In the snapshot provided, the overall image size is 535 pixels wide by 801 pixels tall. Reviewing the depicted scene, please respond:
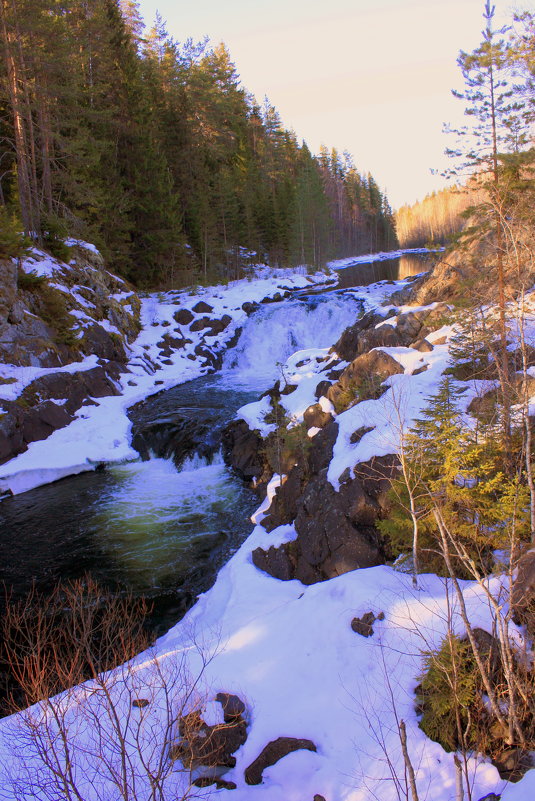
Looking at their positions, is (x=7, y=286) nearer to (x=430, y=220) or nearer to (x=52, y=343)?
(x=52, y=343)

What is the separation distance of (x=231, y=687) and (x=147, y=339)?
2343 cm

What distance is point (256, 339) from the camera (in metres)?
31.2

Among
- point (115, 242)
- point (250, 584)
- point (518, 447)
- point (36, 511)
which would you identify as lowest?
point (250, 584)

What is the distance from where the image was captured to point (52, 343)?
774 inches

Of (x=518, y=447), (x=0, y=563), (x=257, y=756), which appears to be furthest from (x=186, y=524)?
(x=518, y=447)

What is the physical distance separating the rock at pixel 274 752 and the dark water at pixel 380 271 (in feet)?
131

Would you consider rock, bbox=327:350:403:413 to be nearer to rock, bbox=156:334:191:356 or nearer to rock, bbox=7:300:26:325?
rock, bbox=7:300:26:325

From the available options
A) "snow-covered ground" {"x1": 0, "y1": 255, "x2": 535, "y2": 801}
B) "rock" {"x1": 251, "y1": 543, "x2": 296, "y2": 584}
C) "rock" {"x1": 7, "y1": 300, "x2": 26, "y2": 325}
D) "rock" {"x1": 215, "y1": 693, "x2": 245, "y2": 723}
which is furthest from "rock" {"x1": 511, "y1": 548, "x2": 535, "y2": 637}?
"rock" {"x1": 7, "y1": 300, "x2": 26, "y2": 325}

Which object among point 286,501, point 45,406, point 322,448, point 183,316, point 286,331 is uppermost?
point 183,316

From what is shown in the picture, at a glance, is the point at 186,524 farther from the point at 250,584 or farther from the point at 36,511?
the point at 36,511

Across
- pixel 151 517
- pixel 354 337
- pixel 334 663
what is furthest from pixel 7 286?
pixel 334 663

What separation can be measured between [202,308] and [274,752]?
94.1ft

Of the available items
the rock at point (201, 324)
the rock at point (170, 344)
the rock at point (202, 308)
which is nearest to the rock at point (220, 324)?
the rock at point (201, 324)

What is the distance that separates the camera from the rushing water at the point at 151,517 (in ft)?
35.7
